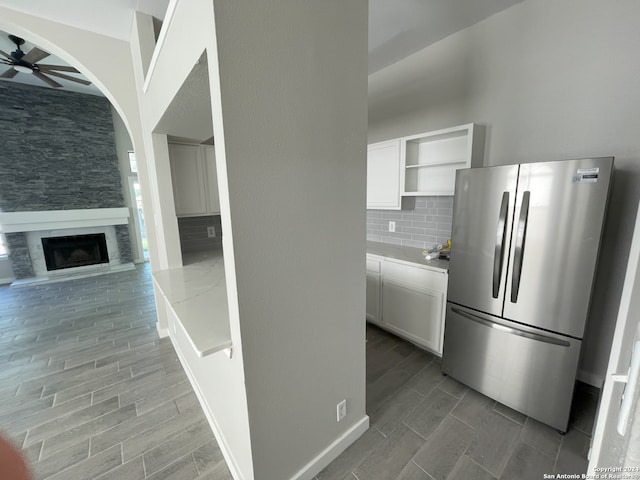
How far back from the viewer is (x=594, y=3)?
173 cm

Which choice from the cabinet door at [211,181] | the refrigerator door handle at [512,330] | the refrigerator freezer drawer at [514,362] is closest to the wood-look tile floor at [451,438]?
the refrigerator freezer drawer at [514,362]

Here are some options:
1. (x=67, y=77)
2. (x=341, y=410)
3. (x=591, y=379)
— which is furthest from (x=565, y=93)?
(x=67, y=77)

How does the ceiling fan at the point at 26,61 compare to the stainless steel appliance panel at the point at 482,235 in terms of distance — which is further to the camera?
the ceiling fan at the point at 26,61

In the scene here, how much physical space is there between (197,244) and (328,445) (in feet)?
8.03

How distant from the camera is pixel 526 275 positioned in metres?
1.67

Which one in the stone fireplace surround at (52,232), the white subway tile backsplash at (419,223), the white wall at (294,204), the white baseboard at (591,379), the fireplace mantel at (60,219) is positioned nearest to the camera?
the white wall at (294,204)

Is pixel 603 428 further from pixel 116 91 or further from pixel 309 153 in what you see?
pixel 116 91

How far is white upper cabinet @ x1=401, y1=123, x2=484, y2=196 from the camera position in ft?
7.56

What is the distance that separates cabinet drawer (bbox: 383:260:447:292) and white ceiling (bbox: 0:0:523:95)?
2.17 meters

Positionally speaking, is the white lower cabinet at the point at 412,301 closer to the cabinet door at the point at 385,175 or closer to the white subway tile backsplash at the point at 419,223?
the white subway tile backsplash at the point at 419,223

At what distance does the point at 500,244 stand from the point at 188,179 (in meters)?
2.78

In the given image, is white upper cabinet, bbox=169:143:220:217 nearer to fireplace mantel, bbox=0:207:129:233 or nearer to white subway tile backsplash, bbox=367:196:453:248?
white subway tile backsplash, bbox=367:196:453:248

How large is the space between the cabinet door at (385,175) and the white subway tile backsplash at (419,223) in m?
0.27

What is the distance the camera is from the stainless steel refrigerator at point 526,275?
148 centimetres
